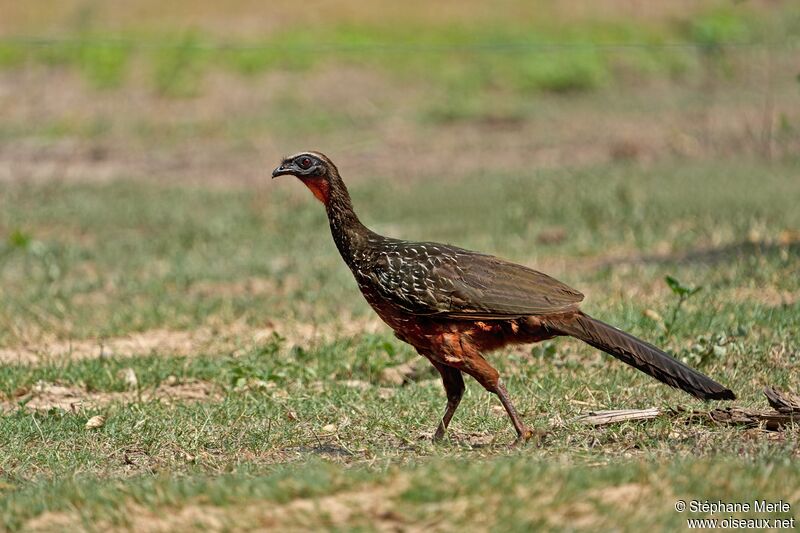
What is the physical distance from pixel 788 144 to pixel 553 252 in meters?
6.93

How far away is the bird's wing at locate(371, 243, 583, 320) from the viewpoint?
6.00 meters

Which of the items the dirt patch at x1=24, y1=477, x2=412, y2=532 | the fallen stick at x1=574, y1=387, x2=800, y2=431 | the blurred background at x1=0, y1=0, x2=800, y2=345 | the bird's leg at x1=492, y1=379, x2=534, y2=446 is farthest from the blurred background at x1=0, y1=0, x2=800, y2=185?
the dirt patch at x1=24, y1=477, x2=412, y2=532

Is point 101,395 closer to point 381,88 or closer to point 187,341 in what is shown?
point 187,341

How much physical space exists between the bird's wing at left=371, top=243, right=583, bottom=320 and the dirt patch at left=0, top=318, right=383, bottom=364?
2.19 meters

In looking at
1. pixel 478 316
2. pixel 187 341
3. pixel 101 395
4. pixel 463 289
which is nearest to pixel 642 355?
pixel 478 316

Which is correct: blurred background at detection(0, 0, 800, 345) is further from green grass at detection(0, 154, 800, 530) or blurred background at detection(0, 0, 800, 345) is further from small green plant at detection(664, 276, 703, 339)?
small green plant at detection(664, 276, 703, 339)

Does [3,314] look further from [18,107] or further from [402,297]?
[18,107]

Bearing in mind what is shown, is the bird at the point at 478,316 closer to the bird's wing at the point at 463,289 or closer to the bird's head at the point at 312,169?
the bird's wing at the point at 463,289

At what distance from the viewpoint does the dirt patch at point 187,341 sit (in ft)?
27.5

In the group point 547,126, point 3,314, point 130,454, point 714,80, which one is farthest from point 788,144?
point 130,454

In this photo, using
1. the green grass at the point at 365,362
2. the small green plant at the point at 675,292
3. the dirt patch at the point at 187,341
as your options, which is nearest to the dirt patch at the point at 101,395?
the green grass at the point at 365,362

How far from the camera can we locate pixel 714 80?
2228 centimetres

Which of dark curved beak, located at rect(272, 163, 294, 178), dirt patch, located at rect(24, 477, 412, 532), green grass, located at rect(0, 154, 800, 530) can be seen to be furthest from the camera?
dark curved beak, located at rect(272, 163, 294, 178)

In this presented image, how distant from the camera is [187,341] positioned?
346 inches
